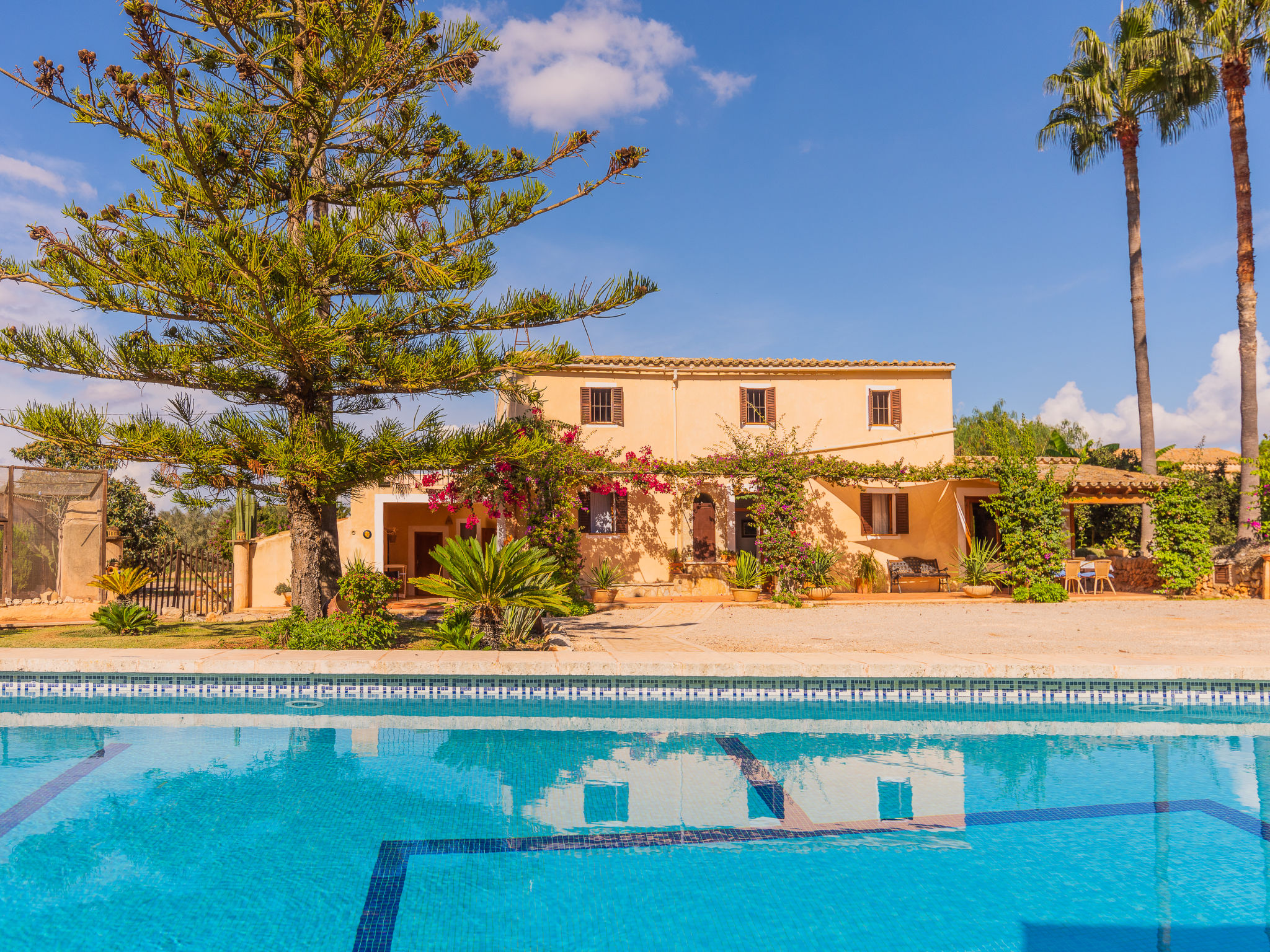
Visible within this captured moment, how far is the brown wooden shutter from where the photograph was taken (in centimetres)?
1694

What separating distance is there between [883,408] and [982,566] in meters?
4.80

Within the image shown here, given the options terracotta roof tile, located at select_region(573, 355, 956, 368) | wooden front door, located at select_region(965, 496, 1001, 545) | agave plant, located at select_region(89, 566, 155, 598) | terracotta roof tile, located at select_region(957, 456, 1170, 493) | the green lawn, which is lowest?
the green lawn

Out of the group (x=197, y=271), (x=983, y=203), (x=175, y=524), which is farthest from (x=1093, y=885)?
(x=175, y=524)

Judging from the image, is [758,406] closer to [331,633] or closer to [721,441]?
[721,441]

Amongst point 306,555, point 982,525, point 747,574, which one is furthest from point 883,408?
point 306,555

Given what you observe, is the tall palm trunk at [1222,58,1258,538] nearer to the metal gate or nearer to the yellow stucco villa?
the yellow stucco villa

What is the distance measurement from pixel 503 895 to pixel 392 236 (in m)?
7.59

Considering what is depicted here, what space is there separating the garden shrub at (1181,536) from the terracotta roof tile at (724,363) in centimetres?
540

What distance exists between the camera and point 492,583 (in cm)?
845

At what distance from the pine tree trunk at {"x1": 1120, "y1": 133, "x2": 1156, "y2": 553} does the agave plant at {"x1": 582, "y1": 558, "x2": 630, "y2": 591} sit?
47.6 ft

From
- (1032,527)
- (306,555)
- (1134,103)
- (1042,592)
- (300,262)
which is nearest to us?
(300,262)

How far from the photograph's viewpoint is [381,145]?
29.2 feet

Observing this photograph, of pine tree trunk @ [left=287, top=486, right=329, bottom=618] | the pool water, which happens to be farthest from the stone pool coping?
pine tree trunk @ [left=287, top=486, right=329, bottom=618]

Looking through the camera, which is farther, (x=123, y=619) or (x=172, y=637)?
(x=123, y=619)
